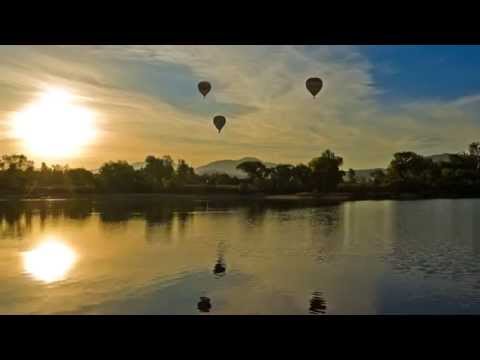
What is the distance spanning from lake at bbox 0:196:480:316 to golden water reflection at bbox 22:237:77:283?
29 millimetres

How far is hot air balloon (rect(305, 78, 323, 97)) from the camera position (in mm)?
18006

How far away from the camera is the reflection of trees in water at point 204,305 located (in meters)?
6.64

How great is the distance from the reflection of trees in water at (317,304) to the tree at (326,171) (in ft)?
107

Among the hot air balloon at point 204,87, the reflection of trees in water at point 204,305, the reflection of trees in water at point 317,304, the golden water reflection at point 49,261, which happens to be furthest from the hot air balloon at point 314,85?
the reflection of trees in water at point 204,305

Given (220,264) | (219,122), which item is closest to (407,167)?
(219,122)

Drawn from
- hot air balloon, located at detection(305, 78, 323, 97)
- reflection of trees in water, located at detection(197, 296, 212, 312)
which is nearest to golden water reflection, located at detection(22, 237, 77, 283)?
reflection of trees in water, located at detection(197, 296, 212, 312)

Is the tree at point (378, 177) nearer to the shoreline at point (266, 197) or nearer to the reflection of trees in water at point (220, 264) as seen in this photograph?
the shoreline at point (266, 197)

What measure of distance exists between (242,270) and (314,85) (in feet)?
33.0

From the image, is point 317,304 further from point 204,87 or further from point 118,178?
point 118,178
